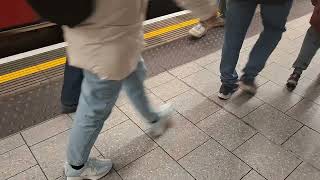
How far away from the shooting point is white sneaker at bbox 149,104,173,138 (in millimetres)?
2027

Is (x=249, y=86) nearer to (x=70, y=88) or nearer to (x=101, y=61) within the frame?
(x=70, y=88)

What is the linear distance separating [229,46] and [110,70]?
123cm

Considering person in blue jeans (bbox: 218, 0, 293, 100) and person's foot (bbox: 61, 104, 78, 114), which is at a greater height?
person in blue jeans (bbox: 218, 0, 293, 100)

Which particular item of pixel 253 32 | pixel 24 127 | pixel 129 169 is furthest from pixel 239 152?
pixel 253 32

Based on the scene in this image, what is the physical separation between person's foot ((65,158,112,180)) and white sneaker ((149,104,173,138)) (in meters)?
0.39

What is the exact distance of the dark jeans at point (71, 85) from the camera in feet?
6.35

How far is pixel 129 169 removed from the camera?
1843 mm

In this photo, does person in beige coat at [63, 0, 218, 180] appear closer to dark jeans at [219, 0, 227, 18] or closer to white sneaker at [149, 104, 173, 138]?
white sneaker at [149, 104, 173, 138]

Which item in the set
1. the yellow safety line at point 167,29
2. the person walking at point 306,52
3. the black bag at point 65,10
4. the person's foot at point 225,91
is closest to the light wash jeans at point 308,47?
the person walking at point 306,52

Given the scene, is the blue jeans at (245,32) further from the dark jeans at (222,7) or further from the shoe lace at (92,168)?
the dark jeans at (222,7)

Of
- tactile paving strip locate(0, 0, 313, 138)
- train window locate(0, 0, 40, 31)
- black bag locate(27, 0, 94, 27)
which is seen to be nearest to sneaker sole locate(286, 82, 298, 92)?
tactile paving strip locate(0, 0, 313, 138)

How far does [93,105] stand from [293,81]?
6.06ft

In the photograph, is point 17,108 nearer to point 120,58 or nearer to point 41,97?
point 41,97

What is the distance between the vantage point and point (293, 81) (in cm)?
259
